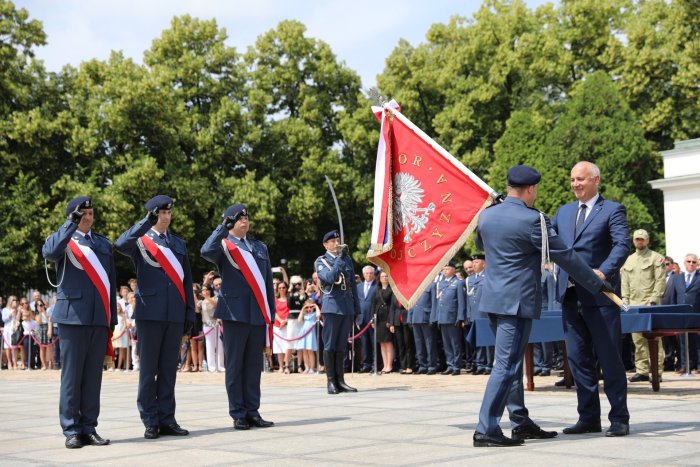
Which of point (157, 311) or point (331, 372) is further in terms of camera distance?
point (331, 372)

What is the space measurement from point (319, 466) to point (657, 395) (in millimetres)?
6483

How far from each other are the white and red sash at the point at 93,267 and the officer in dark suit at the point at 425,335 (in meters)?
10.3

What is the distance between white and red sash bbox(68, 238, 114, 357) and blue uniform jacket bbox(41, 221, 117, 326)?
32 mm

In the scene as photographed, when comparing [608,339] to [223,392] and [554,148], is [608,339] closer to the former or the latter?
[223,392]

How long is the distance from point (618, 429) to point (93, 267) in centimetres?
483

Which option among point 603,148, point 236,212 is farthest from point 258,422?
point 603,148

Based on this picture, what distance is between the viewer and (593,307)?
28.5 feet

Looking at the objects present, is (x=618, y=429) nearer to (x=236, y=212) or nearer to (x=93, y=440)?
(x=236, y=212)

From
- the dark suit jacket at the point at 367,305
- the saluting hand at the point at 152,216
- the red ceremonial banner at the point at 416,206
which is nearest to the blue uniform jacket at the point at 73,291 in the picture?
the saluting hand at the point at 152,216

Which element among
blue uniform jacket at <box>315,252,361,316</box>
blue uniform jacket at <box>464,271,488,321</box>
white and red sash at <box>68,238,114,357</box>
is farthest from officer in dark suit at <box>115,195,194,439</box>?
blue uniform jacket at <box>464,271,488,321</box>

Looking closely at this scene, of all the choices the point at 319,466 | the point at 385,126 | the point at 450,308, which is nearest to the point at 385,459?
the point at 319,466

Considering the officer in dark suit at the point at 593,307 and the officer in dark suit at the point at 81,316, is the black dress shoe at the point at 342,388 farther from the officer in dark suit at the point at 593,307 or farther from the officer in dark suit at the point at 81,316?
the officer in dark suit at the point at 593,307

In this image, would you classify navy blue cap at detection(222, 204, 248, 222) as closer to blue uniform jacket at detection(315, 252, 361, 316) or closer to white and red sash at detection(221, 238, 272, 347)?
white and red sash at detection(221, 238, 272, 347)

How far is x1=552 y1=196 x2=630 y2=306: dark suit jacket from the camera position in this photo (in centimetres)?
869
